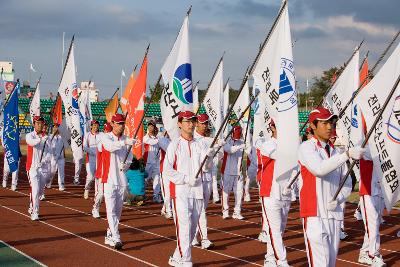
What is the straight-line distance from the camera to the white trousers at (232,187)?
13.8m

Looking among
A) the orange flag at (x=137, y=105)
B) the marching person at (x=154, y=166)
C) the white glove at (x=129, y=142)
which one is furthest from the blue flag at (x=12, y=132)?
the white glove at (x=129, y=142)

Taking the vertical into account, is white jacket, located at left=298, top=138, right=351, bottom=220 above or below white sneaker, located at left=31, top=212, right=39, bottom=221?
above

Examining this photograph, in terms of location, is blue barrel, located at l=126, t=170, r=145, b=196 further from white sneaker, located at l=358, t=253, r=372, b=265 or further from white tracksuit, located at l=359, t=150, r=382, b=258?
white tracksuit, located at l=359, t=150, r=382, b=258

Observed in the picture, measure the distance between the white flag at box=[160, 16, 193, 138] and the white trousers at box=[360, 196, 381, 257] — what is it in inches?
121

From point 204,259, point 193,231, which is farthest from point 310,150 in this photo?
point 204,259

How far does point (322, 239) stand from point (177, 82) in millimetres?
4740

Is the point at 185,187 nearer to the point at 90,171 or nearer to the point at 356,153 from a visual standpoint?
the point at 356,153

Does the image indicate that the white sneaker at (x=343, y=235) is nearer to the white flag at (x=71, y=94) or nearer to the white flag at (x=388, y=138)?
the white flag at (x=388, y=138)

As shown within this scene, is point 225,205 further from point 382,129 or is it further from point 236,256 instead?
point 382,129

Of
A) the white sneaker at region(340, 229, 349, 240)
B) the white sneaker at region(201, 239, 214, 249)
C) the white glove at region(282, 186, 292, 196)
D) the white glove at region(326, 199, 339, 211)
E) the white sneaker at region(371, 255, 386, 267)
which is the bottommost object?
the white sneaker at region(371, 255, 386, 267)

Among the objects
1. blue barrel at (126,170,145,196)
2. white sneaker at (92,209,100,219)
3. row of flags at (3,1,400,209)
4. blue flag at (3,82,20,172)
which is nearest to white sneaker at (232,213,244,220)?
white sneaker at (92,209,100,219)

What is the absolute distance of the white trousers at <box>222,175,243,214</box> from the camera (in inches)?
544

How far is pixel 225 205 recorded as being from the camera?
13.8 m

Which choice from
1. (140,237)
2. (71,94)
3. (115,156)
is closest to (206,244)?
(140,237)
